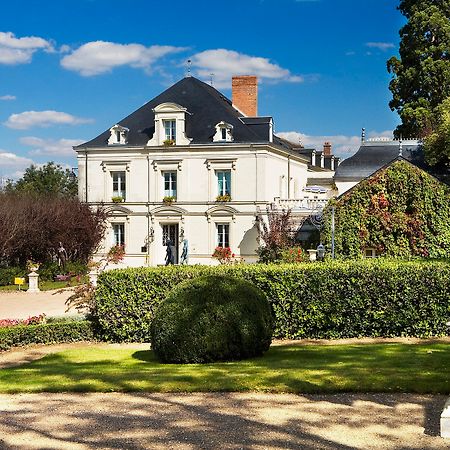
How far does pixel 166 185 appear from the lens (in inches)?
1551

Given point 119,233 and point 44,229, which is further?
point 119,233

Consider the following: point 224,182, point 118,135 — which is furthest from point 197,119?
point 118,135

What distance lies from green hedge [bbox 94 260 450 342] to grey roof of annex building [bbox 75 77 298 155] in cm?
2342

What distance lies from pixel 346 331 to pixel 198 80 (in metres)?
30.3

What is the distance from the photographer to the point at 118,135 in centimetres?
3991

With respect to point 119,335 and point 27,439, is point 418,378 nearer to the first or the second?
point 27,439

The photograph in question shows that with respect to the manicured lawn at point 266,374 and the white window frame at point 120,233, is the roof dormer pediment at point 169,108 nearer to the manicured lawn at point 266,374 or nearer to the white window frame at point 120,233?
the white window frame at point 120,233

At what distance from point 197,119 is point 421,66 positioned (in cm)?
1234

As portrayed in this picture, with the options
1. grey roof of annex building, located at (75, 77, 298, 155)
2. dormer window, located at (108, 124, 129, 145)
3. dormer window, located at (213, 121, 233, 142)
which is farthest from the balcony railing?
dormer window, located at (108, 124, 129, 145)

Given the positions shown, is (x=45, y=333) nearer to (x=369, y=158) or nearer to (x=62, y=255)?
(x=62, y=255)

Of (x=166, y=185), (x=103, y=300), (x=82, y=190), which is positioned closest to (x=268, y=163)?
(x=166, y=185)

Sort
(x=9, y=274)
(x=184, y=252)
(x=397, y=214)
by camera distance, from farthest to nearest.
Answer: (x=184, y=252), (x=9, y=274), (x=397, y=214)

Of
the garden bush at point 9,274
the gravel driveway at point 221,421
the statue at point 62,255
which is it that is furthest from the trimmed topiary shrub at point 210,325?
the statue at point 62,255

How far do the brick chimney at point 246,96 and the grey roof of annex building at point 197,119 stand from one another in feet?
2.34
